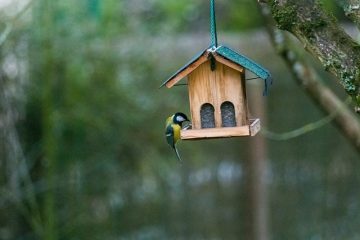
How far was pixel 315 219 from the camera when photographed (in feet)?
20.1

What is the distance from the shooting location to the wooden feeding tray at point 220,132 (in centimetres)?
244

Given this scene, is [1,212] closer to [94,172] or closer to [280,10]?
[94,172]

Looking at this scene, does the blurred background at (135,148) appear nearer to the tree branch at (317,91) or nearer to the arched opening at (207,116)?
the tree branch at (317,91)

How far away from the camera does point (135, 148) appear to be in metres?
5.38

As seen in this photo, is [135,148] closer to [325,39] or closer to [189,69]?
[189,69]

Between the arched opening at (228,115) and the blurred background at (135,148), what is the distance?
6.11 feet

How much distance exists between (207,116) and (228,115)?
0.07m

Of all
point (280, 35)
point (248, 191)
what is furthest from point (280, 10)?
point (248, 191)

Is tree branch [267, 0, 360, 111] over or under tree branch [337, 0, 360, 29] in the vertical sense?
under

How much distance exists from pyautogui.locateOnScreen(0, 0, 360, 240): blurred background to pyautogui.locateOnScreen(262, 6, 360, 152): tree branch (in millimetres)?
1008

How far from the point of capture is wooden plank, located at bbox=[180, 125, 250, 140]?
2.44 metres

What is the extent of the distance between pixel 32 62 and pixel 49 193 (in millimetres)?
768

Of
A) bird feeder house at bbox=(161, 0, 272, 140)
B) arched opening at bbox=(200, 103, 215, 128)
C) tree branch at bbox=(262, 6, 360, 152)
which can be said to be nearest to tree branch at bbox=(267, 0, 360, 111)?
bird feeder house at bbox=(161, 0, 272, 140)

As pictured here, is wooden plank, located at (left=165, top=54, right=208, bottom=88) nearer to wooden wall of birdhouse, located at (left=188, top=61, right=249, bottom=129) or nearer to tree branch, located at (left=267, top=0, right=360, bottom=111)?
wooden wall of birdhouse, located at (left=188, top=61, right=249, bottom=129)
